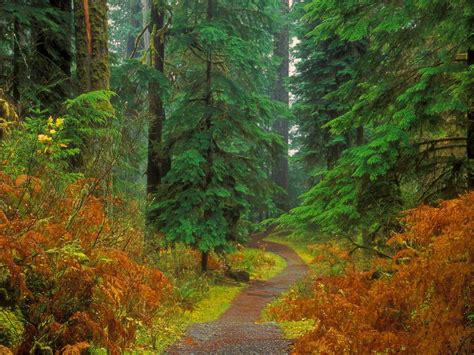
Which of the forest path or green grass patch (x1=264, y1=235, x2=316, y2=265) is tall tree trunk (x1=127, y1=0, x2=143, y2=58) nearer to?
green grass patch (x1=264, y1=235, x2=316, y2=265)

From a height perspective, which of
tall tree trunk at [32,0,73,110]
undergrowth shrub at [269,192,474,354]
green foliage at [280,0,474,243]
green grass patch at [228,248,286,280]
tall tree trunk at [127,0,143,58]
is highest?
tall tree trunk at [127,0,143,58]

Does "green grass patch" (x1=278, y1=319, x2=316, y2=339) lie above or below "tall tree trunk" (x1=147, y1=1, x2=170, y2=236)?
below

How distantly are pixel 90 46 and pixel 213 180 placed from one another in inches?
258

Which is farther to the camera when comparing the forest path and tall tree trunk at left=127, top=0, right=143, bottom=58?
tall tree trunk at left=127, top=0, right=143, bottom=58

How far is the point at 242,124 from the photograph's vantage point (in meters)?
15.0

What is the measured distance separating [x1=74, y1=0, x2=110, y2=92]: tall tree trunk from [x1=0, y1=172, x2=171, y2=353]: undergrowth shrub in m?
4.04

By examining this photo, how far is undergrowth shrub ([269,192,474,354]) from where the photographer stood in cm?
430

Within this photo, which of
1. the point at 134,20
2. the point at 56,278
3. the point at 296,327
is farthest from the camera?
the point at 134,20

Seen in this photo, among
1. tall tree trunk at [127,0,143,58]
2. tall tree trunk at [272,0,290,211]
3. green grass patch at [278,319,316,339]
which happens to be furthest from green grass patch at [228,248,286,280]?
tall tree trunk at [127,0,143,58]

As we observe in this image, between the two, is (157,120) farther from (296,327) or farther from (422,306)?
(422,306)

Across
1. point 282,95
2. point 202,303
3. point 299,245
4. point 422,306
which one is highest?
point 282,95

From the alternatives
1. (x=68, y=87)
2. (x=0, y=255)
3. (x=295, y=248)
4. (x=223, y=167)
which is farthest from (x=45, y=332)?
(x=295, y=248)

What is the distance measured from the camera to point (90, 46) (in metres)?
8.82

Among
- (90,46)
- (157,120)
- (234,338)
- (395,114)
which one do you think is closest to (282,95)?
(157,120)
